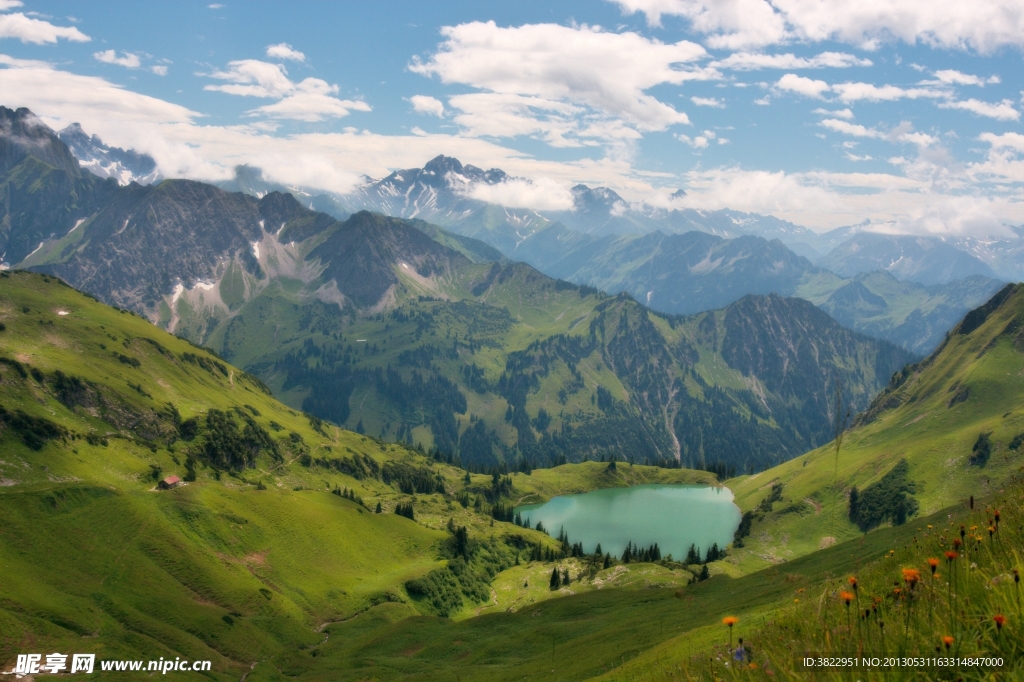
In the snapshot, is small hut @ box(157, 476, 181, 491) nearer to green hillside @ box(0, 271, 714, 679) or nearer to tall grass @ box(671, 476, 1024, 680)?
green hillside @ box(0, 271, 714, 679)

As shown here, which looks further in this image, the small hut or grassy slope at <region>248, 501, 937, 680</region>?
the small hut

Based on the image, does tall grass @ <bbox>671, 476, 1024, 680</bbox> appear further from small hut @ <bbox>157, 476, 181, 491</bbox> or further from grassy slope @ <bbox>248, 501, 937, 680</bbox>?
small hut @ <bbox>157, 476, 181, 491</bbox>

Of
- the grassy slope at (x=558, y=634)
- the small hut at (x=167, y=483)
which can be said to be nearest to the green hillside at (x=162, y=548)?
the small hut at (x=167, y=483)

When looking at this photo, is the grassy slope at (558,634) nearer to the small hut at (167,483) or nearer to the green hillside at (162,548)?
the green hillside at (162,548)

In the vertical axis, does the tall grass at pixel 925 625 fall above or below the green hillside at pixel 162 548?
above

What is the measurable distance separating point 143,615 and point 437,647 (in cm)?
4572

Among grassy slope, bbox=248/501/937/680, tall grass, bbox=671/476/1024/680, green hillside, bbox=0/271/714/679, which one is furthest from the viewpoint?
green hillside, bbox=0/271/714/679

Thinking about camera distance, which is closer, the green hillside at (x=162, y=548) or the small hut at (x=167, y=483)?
the green hillside at (x=162, y=548)

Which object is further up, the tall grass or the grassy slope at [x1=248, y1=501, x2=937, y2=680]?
the tall grass

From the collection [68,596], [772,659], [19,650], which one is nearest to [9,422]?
[68,596]

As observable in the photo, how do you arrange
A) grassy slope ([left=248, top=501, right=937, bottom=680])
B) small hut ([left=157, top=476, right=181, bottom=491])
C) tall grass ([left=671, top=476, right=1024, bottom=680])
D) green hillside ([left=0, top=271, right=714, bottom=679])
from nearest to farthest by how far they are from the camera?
tall grass ([left=671, top=476, right=1024, bottom=680]) → grassy slope ([left=248, top=501, right=937, bottom=680]) → green hillside ([left=0, top=271, right=714, bottom=679]) → small hut ([left=157, top=476, right=181, bottom=491])

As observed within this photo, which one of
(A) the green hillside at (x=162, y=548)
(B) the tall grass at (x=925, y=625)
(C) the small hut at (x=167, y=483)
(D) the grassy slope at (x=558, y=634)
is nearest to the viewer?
(B) the tall grass at (x=925, y=625)

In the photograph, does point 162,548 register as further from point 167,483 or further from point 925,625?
point 925,625

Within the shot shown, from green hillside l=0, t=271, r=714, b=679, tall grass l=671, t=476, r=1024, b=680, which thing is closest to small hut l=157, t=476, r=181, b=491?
green hillside l=0, t=271, r=714, b=679
